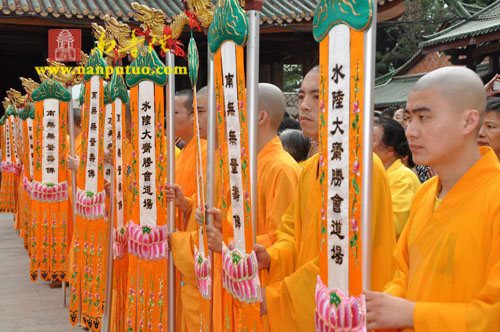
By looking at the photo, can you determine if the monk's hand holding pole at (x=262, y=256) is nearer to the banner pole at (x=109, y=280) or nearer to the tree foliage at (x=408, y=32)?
the banner pole at (x=109, y=280)

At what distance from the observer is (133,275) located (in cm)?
349

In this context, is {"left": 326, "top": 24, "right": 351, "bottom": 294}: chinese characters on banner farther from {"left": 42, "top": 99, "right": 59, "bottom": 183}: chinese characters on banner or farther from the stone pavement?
{"left": 42, "top": 99, "right": 59, "bottom": 183}: chinese characters on banner

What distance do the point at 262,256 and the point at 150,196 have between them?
1.24m

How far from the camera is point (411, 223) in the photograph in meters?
1.85

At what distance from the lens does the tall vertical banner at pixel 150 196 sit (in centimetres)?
335

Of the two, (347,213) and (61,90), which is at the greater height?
(61,90)

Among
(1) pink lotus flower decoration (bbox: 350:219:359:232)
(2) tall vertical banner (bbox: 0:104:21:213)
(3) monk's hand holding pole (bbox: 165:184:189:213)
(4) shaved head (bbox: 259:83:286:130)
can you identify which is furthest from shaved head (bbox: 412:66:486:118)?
(2) tall vertical banner (bbox: 0:104:21:213)

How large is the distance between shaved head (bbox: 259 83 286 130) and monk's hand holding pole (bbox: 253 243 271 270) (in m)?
0.83

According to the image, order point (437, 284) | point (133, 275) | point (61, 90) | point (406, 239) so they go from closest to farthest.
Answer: point (437, 284), point (406, 239), point (133, 275), point (61, 90)

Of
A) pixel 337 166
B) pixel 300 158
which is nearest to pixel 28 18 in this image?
pixel 300 158

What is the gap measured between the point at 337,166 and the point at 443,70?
0.44 metres

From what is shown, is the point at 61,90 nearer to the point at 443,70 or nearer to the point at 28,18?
the point at 28,18

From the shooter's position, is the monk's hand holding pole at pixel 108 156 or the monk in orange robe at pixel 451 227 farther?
the monk's hand holding pole at pixel 108 156

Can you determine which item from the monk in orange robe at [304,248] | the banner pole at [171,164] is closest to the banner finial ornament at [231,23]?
the monk in orange robe at [304,248]
